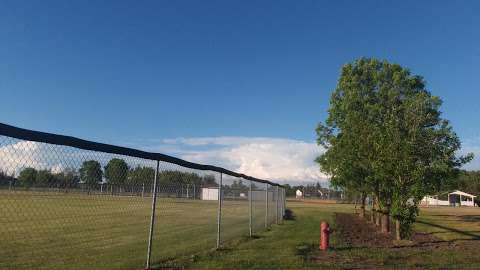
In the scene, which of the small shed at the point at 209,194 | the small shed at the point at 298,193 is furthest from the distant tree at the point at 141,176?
the small shed at the point at 298,193

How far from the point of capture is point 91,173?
6.56 metres

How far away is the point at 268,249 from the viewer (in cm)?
1217

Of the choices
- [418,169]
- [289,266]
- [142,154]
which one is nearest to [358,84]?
[418,169]

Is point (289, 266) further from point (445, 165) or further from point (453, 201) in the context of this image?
point (453, 201)

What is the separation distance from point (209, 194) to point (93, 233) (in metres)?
3.51

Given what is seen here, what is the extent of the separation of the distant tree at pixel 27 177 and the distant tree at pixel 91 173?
39.9 inches

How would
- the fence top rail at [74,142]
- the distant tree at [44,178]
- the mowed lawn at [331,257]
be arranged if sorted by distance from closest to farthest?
the fence top rail at [74,142], the distant tree at [44,178], the mowed lawn at [331,257]

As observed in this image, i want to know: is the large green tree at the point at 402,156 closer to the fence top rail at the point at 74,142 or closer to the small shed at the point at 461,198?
A: the fence top rail at the point at 74,142

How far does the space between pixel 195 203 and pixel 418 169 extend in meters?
7.29

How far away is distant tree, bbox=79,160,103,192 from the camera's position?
6.40 m

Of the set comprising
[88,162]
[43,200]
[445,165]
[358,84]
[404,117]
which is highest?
[358,84]

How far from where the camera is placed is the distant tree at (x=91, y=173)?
6.40 metres

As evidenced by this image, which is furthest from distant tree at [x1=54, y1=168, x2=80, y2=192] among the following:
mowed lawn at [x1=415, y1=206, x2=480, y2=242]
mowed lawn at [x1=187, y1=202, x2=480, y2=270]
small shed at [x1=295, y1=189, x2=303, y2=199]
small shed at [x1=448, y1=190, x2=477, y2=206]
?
small shed at [x1=295, y1=189, x2=303, y2=199]

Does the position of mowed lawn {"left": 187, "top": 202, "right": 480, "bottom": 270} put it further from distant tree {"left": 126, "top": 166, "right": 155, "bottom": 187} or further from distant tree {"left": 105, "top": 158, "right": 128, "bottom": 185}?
distant tree {"left": 105, "top": 158, "right": 128, "bottom": 185}
